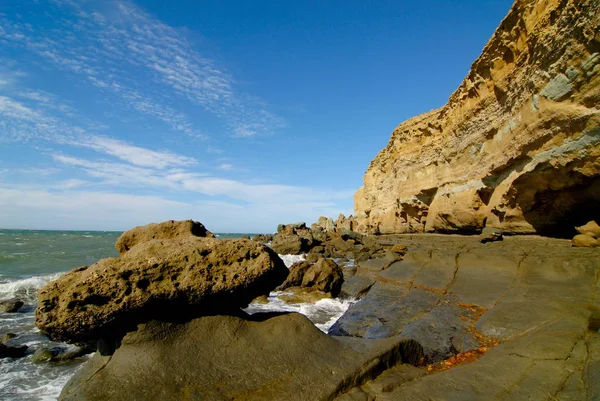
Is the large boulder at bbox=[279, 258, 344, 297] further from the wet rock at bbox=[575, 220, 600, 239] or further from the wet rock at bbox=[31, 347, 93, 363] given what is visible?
the wet rock at bbox=[575, 220, 600, 239]

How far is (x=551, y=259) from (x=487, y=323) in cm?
397

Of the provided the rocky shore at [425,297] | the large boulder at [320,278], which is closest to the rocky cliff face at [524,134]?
the rocky shore at [425,297]

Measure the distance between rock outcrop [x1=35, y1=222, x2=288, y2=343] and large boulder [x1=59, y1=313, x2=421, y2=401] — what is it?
0.80 feet

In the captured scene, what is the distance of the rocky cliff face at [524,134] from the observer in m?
10.5

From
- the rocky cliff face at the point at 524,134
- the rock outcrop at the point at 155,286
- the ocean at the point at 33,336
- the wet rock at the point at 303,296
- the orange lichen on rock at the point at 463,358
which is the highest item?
the rocky cliff face at the point at 524,134

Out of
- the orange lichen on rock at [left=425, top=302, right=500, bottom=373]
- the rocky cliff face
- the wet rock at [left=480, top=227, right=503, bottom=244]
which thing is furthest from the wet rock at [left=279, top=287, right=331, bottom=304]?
the rocky cliff face

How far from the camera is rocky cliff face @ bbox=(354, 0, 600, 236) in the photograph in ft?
34.6

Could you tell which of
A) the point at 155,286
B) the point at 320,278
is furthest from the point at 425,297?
the point at 155,286

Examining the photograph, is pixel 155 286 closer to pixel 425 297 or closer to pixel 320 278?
pixel 425 297

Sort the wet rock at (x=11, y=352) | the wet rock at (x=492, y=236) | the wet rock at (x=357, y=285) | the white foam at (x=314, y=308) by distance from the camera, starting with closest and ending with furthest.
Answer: the wet rock at (x=11, y=352), the white foam at (x=314, y=308), the wet rock at (x=357, y=285), the wet rock at (x=492, y=236)

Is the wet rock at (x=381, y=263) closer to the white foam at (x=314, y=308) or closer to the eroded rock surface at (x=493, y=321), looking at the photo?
the eroded rock surface at (x=493, y=321)

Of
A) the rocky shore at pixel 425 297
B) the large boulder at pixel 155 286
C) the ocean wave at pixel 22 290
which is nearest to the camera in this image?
the rocky shore at pixel 425 297

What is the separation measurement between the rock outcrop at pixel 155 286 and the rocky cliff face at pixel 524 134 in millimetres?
11804

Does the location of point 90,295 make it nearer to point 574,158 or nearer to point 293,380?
point 293,380
